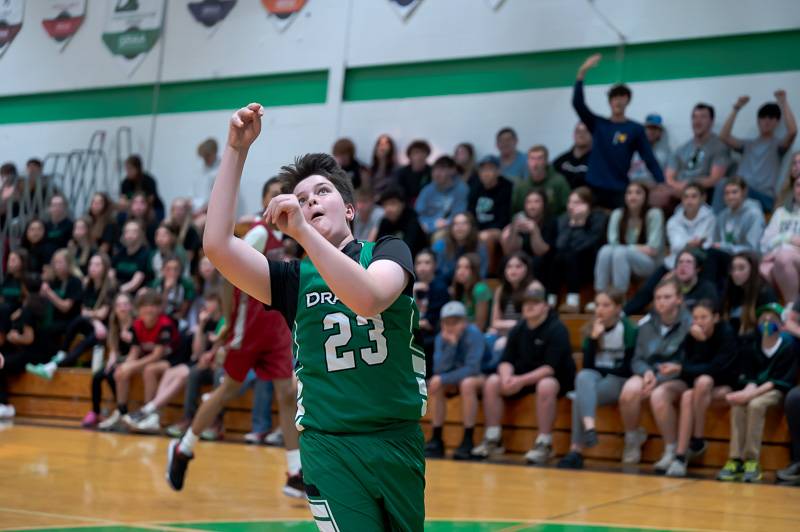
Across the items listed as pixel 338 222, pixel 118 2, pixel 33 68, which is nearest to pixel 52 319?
pixel 33 68

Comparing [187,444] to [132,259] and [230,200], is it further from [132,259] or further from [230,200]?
[132,259]

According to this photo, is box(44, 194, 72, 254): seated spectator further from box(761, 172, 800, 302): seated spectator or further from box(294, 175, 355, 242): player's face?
box(294, 175, 355, 242): player's face

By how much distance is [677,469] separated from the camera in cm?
747

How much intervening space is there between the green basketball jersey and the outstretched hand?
0.46 meters

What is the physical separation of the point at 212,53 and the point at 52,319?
5.10 metres

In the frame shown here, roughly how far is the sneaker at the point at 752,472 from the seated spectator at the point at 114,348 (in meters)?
6.18

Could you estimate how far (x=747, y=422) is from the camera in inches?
296

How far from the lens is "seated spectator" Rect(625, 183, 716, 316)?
927cm

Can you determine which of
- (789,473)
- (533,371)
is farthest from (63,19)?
(789,473)

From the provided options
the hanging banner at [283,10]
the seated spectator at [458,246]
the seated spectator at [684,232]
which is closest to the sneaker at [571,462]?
the seated spectator at [684,232]

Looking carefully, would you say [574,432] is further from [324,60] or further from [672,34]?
[324,60]

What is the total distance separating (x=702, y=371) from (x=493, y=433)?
176 centimetres

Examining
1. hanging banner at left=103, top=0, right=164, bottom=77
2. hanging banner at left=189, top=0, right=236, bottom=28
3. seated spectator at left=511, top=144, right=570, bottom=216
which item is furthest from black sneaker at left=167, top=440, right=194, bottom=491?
hanging banner at left=189, top=0, right=236, bottom=28

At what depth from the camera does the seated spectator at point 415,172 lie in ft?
40.4
